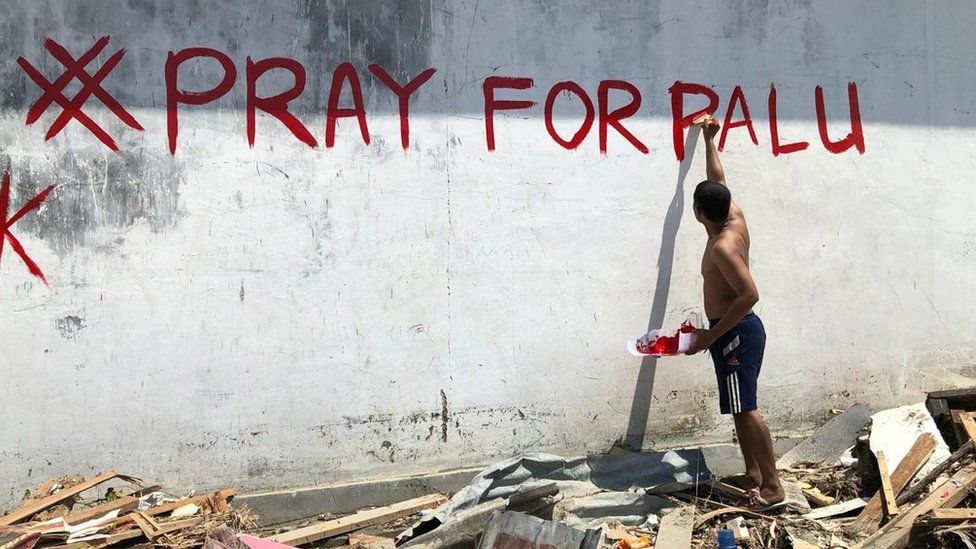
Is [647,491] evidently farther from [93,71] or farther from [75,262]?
[93,71]

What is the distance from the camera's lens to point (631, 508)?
176 inches

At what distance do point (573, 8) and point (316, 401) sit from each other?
271cm

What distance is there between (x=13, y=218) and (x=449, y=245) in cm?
222

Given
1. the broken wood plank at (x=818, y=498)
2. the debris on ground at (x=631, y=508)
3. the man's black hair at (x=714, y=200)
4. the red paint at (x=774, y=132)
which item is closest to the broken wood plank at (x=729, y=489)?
the debris on ground at (x=631, y=508)

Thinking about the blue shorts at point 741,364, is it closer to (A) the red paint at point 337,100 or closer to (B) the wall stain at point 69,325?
(A) the red paint at point 337,100

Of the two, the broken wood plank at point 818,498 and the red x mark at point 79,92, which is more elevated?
the red x mark at point 79,92

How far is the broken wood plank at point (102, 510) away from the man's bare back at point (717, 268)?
317cm

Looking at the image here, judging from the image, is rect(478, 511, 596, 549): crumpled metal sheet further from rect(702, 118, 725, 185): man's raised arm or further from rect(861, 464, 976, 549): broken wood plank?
rect(702, 118, 725, 185): man's raised arm

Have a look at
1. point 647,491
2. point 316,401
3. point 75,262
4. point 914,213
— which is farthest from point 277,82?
point 914,213

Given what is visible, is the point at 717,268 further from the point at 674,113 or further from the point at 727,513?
the point at 727,513

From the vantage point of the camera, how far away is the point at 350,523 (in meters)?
4.29

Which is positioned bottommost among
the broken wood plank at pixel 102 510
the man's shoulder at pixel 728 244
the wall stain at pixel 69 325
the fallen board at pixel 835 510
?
the fallen board at pixel 835 510

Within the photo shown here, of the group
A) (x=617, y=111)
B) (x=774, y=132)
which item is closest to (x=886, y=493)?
(x=774, y=132)

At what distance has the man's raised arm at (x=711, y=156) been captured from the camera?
4977 millimetres
